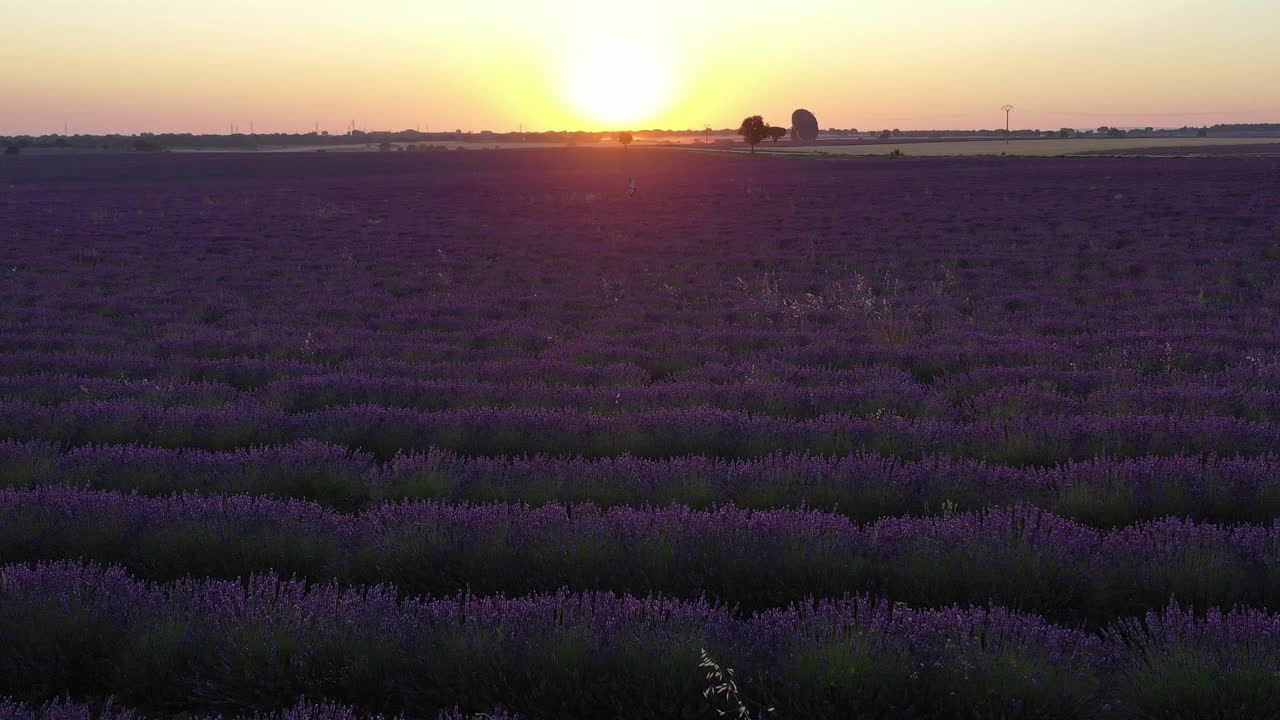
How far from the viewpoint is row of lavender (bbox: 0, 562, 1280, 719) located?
2920 millimetres

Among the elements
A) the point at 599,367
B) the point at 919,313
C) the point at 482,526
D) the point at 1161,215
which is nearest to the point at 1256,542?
the point at 482,526

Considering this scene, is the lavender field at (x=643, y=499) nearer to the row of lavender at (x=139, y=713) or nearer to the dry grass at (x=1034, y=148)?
the row of lavender at (x=139, y=713)

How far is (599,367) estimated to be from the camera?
28.5 feet

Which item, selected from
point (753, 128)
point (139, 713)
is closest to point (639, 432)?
point (139, 713)

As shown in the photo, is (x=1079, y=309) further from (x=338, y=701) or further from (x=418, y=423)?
(x=338, y=701)

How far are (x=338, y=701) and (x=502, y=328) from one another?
8119mm

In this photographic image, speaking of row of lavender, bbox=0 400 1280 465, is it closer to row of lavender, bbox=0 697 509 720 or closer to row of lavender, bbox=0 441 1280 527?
row of lavender, bbox=0 441 1280 527

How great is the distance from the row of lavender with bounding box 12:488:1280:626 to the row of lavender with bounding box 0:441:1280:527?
0.36 meters

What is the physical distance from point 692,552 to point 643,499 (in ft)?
3.23

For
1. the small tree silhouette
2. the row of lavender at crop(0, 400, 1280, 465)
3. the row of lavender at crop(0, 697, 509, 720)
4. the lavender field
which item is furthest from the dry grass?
the row of lavender at crop(0, 697, 509, 720)

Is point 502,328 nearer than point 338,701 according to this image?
No

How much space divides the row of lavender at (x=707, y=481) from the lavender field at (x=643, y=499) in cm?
2

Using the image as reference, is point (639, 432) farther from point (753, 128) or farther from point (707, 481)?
point (753, 128)

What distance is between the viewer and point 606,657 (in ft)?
10.2
